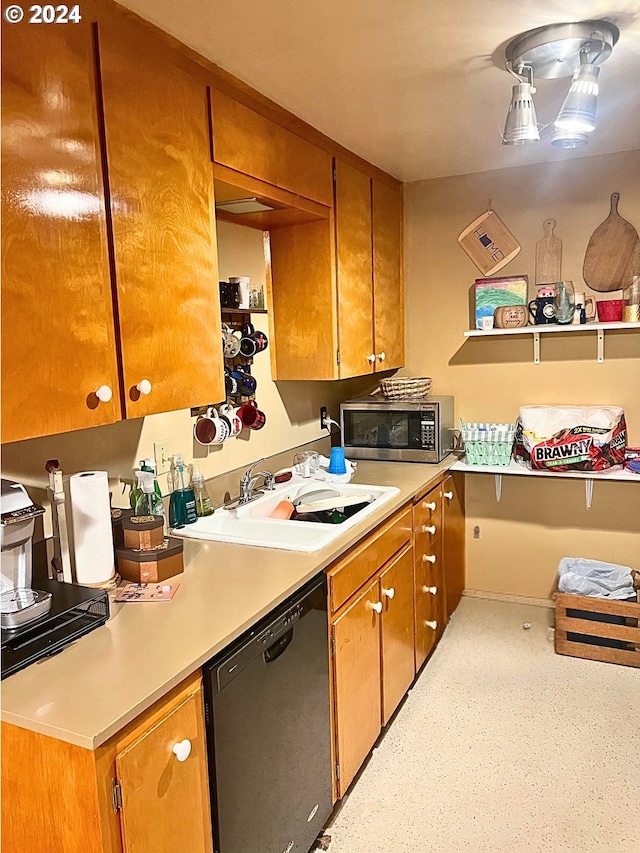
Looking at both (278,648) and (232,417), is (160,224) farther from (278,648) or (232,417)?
(278,648)

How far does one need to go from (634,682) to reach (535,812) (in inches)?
38.0

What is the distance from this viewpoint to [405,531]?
8.29 ft

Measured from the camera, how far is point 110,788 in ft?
3.70

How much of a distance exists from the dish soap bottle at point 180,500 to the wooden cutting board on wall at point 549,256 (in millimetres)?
2100

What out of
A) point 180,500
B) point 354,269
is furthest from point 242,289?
point 180,500

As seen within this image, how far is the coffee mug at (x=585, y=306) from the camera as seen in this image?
3.08 metres

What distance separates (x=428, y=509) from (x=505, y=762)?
101 centimetres

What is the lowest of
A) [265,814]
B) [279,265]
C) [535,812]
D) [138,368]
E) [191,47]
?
[535,812]

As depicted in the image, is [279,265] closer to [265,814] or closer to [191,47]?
[191,47]

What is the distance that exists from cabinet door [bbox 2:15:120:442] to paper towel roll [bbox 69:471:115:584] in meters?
0.19

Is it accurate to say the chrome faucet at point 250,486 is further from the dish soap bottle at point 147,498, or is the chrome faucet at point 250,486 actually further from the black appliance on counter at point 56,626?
the black appliance on counter at point 56,626

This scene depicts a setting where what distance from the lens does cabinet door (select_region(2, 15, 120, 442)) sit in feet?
4.11

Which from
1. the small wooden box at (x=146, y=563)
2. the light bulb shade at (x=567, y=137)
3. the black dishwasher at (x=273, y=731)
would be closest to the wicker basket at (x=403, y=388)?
the light bulb shade at (x=567, y=137)

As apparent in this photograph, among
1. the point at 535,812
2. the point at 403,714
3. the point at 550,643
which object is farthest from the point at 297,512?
the point at 550,643
